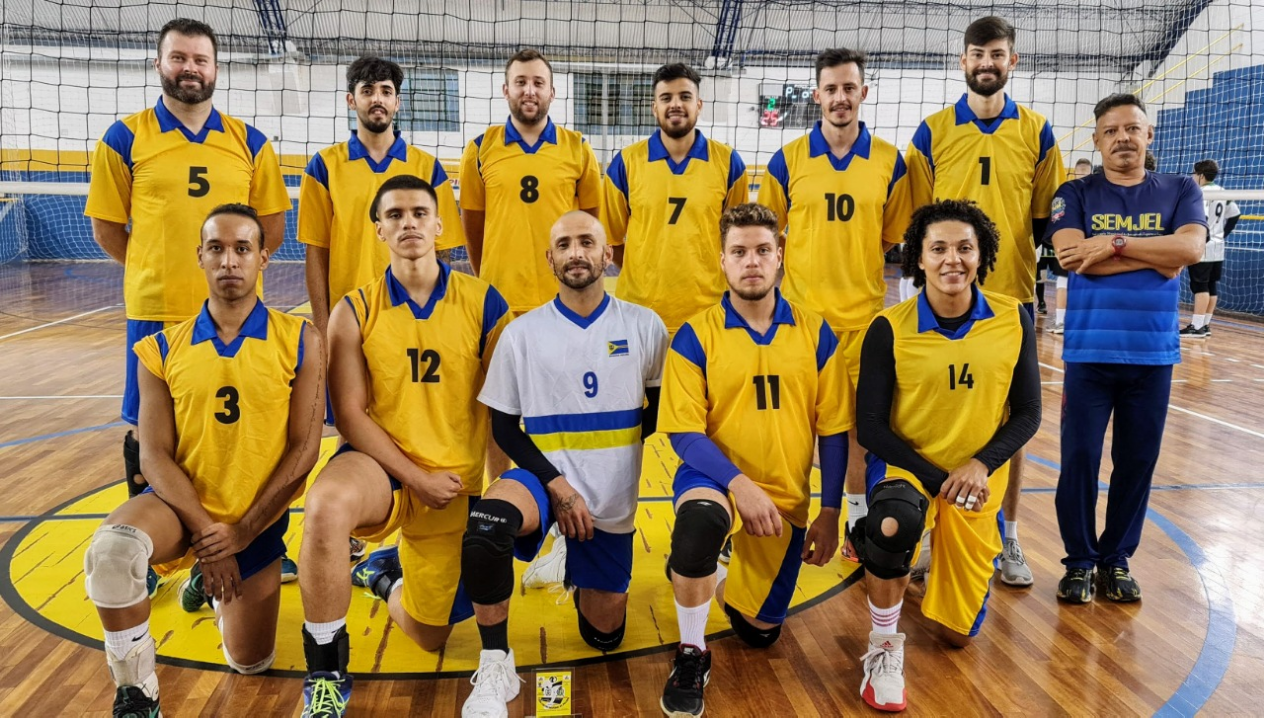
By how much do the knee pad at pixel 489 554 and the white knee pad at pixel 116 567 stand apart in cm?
82

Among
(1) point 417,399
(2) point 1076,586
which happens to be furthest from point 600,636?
(2) point 1076,586

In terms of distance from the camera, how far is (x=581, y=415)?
8.79 feet

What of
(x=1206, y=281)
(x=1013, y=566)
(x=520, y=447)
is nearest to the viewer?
(x=520, y=447)

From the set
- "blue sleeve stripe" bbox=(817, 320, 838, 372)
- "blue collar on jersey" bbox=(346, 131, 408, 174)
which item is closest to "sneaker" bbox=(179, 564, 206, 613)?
"blue collar on jersey" bbox=(346, 131, 408, 174)

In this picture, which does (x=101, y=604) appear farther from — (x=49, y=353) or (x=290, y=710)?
(x=49, y=353)

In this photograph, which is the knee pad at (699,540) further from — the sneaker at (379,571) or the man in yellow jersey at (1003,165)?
the man in yellow jersey at (1003,165)

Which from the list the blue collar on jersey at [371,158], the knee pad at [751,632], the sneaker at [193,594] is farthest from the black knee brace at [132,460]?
the knee pad at [751,632]

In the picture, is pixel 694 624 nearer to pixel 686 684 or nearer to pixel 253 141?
pixel 686 684

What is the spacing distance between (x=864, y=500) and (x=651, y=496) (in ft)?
3.79

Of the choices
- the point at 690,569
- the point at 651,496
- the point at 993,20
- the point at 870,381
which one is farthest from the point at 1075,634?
the point at 993,20

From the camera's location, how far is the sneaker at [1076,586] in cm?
309

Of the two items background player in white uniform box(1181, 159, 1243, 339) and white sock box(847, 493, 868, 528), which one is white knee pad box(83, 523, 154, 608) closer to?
white sock box(847, 493, 868, 528)

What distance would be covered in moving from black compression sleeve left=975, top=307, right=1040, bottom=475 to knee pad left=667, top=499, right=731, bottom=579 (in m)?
0.90

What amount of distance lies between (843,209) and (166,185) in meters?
2.50
